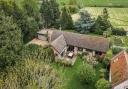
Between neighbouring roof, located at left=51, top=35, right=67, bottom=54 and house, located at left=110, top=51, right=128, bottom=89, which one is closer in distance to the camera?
house, located at left=110, top=51, right=128, bottom=89

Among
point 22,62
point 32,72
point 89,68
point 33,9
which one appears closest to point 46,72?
point 32,72

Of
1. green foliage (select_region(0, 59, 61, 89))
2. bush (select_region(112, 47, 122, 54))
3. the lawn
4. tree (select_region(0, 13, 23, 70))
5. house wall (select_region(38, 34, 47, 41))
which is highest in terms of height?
tree (select_region(0, 13, 23, 70))

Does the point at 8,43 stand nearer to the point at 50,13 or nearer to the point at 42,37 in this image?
the point at 42,37

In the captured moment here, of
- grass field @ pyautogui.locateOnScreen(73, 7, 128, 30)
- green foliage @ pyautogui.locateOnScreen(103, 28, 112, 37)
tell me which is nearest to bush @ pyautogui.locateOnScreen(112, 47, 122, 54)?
green foliage @ pyautogui.locateOnScreen(103, 28, 112, 37)

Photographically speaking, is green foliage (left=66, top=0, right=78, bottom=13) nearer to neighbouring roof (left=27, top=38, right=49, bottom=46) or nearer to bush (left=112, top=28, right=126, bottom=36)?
bush (left=112, top=28, right=126, bottom=36)

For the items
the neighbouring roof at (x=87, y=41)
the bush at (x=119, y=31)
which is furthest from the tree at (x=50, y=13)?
the bush at (x=119, y=31)

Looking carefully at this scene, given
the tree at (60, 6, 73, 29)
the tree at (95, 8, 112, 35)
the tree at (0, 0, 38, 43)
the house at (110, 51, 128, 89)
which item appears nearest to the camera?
the house at (110, 51, 128, 89)

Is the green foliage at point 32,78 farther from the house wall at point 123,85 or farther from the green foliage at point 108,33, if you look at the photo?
the green foliage at point 108,33
